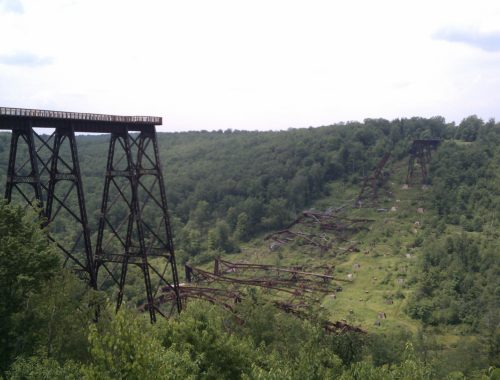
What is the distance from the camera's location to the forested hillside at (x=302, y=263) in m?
13.3

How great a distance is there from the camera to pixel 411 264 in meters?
45.9

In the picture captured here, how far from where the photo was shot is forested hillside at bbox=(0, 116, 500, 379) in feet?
43.8

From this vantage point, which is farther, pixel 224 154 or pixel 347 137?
pixel 224 154

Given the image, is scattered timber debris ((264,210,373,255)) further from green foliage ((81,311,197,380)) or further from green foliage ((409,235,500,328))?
green foliage ((81,311,197,380))

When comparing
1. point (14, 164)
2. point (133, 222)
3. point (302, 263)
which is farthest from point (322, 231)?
point (14, 164)

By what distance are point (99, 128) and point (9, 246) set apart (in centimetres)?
1010

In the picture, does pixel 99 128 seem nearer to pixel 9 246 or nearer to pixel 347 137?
pixel 9 246

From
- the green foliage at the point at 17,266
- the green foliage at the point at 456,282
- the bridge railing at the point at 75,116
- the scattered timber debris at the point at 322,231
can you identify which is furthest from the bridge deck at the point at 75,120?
the scattered timber debris at the point at 322,231

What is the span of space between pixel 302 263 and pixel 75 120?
36.1m

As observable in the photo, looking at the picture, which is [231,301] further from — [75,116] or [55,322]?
[55,322]

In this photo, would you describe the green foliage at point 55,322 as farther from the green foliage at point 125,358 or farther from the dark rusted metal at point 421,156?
the dark rusted metal at point 421,156

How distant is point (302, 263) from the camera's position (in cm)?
5291

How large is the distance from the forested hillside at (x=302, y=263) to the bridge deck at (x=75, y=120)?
4.55 m

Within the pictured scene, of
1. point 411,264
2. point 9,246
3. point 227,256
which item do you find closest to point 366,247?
point 411,264
